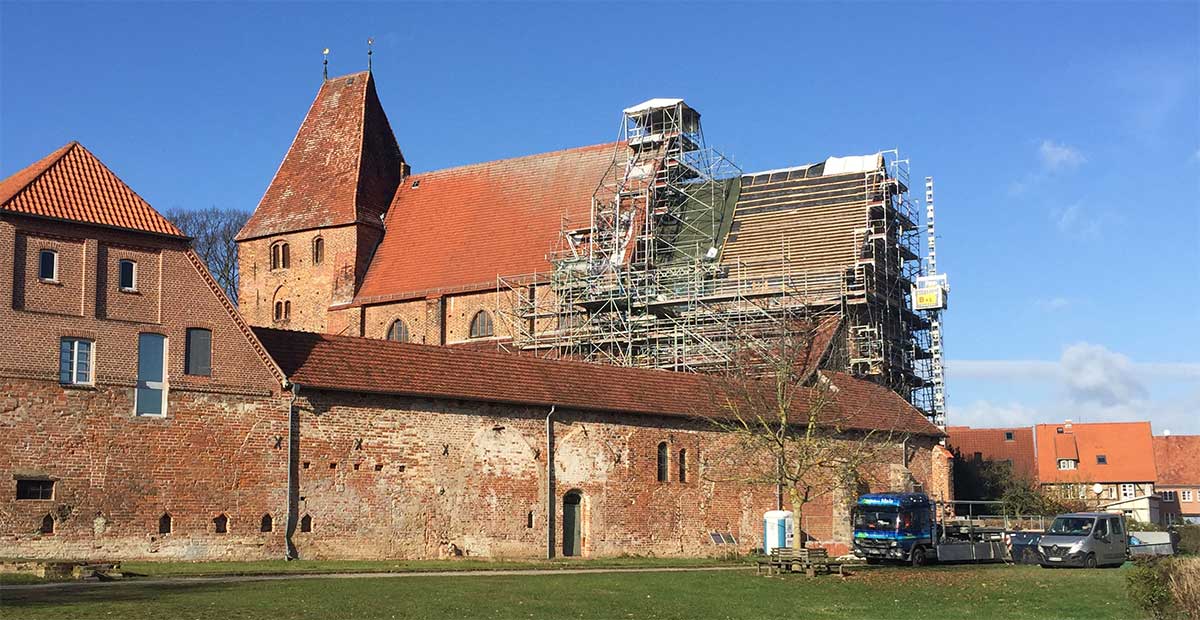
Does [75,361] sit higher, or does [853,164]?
[853,164]

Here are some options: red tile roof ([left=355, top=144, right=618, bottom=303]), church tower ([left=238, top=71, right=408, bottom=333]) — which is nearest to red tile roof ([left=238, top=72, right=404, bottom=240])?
church tower ([left=238, top=71, right=408, bottom=333])

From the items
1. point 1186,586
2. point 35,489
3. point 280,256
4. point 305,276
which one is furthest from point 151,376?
point 280,256

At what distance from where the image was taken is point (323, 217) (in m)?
61.7

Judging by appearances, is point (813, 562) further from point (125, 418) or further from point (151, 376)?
point (125, 418)

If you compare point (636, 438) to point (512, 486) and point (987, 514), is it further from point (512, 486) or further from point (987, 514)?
point (987, 514)

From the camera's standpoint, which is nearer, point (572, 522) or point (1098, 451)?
point (572, 522)

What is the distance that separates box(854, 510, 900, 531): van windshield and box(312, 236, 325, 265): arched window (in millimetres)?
33140

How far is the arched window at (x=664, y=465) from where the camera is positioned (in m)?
38.1

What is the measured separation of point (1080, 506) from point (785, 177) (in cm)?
1840

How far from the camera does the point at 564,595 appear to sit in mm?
22859

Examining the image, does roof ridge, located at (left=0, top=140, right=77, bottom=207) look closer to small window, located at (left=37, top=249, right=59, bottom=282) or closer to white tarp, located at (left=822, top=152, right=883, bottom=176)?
small window, located at (left=37, top=249, right=59, bottom=282)

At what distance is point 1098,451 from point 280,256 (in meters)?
42.2

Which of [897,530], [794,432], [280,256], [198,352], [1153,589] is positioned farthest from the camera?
[280,256]

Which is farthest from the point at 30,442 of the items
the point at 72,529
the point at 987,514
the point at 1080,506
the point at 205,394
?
the point at 1080,506
